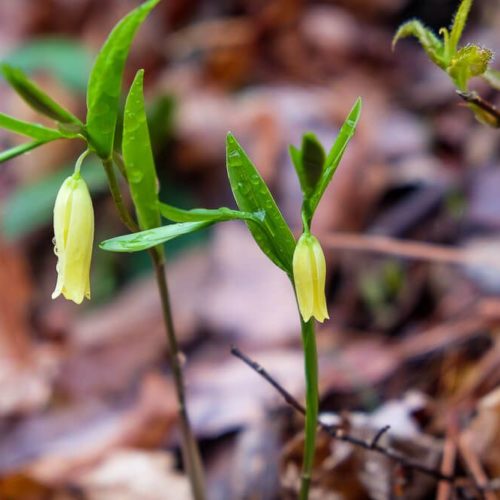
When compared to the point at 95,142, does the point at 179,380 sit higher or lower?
lower

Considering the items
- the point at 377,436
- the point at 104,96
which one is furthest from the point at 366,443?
Result: the point at 104,96

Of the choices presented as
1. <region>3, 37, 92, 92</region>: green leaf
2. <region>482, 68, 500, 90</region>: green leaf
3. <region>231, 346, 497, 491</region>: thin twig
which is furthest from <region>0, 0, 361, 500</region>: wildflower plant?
<region>3, 37, 92, 92</region>: green leaf

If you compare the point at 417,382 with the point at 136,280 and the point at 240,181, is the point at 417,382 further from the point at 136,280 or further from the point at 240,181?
the point at 136,280

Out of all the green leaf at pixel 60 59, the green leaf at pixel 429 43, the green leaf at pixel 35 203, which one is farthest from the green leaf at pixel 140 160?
the green leaf at pixel 60 59

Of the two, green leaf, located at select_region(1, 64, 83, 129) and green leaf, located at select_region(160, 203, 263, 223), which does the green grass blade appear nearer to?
green leaf, located at select_region(160, 203, 263, 223)

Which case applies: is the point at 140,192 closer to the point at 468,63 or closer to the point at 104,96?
the point at 104,96
